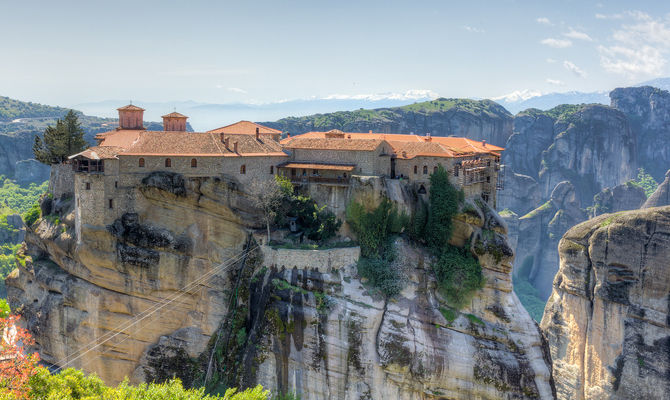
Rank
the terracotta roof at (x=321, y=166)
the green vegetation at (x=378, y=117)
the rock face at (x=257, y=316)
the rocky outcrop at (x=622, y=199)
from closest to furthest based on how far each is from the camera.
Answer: the rock face at (x=257, y=316)
the terracotta roof at (x=321, y=166)
the rocky outcrop at (x=622, y=199)
the green vegetation at (x=378, y=117)

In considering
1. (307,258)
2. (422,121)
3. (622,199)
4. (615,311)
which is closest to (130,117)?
(307,258)

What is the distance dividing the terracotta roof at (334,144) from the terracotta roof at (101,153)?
441 inches

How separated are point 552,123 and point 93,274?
406 feet

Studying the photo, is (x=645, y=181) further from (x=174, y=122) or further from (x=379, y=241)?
(x=174, y=122)

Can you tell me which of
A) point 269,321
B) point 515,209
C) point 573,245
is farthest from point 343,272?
point 515,209

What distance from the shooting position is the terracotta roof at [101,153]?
3350 cm

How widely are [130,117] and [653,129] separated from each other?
13675cm

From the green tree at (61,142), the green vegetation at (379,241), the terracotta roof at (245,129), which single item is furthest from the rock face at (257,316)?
the terracotta roof at (245,129)

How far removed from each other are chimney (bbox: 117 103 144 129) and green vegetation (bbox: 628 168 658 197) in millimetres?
118533

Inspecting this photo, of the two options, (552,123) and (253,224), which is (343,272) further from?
(552,123)

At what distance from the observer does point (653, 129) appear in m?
140

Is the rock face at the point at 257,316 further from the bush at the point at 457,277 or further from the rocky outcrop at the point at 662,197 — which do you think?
the rocky outcrop at the point at 662,197

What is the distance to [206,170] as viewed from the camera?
3619 cm

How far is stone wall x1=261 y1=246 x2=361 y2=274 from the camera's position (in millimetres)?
34531
